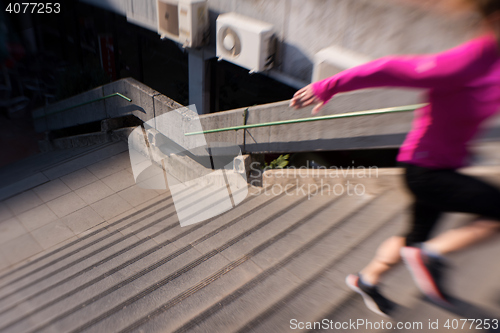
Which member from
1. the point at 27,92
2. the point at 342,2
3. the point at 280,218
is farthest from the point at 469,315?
the point at 27,92

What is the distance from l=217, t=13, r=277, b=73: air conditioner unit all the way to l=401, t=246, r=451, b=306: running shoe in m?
5.03

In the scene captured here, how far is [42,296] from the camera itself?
12.1 feet

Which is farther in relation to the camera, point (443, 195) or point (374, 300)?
point (374, 300)

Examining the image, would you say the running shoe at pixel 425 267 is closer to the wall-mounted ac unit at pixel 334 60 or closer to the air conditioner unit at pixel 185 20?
the wall-mounted ac unit at pixel 334 60

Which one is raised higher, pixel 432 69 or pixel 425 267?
pixel 432 69

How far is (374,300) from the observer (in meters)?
2.50

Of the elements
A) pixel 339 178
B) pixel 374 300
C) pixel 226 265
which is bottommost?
pixel 226 265

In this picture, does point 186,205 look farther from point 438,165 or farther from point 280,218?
point 438,165

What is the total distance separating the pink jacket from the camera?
167cm

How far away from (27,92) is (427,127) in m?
13.9

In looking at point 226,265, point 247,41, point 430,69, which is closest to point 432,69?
point 430,69

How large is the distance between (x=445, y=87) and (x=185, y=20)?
21.9ft

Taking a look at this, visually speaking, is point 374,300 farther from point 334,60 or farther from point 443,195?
point 334,60

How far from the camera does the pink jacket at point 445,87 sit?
1.67 m
